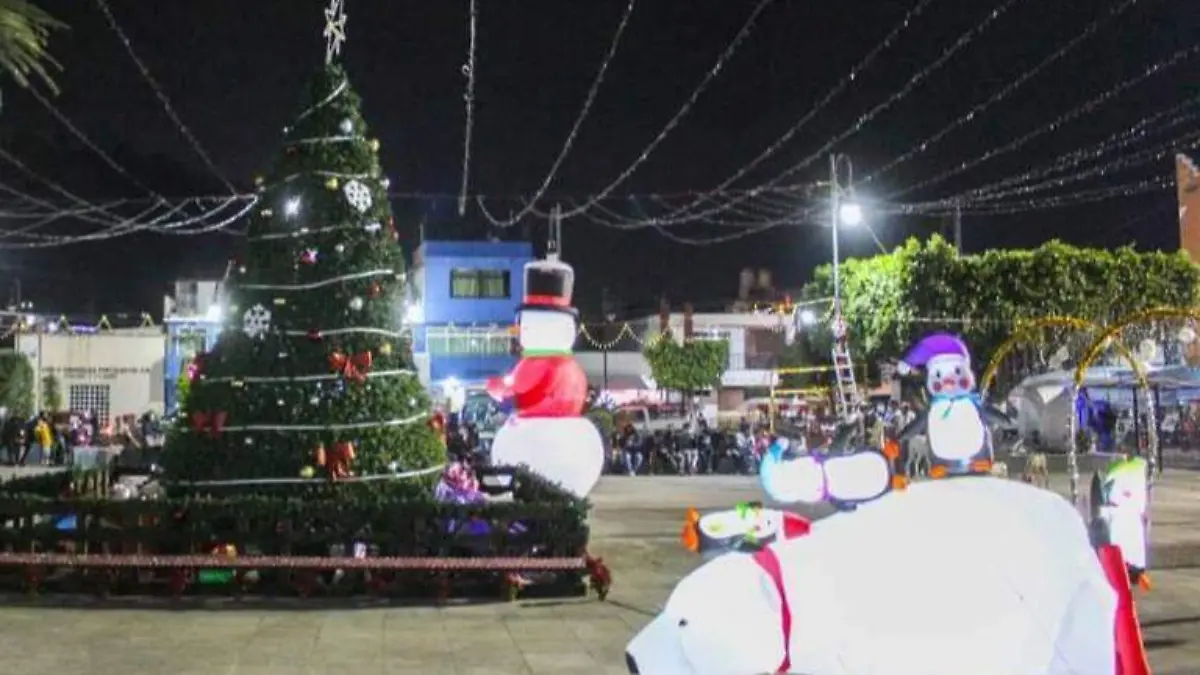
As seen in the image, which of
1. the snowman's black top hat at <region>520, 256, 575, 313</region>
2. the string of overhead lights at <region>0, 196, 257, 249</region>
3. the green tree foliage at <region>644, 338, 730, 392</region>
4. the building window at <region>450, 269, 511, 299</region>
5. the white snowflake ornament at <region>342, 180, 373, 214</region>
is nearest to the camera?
the white snowflake ornament at <region>342, 180, 373, 214</region>

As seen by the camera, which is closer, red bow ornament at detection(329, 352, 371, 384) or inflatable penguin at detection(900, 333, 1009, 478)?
inflatable penguin at detection(900, 333, 1009, 478)

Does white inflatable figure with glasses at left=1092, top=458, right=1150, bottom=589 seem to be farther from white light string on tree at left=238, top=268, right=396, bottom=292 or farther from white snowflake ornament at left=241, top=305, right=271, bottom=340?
white snowflake ornament at left=241, top=305, right=271, bottom=340

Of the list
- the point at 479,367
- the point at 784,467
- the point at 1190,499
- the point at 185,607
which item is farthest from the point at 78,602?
the point at 479,367

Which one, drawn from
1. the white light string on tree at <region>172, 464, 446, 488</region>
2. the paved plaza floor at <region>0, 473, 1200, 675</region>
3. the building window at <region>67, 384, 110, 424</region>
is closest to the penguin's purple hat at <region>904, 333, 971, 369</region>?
the paved plaza floor at <region>0, 473, 1200, 675</region>

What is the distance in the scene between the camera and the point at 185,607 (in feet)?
36.8

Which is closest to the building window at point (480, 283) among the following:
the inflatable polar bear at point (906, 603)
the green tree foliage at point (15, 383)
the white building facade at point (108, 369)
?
the white building facade at point (108, 369)

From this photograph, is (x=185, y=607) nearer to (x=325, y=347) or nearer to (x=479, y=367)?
(x=325, y=347)

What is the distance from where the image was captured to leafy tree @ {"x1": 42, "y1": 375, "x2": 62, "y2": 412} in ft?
139

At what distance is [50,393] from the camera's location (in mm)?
42500

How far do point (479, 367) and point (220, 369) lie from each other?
119ft

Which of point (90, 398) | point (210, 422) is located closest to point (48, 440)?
point (90, 398)

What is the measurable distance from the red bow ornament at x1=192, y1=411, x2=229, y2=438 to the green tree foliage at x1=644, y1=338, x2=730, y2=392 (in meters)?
34.6

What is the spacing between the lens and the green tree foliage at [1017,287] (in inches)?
1475

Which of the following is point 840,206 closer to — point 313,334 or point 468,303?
point 313,334
